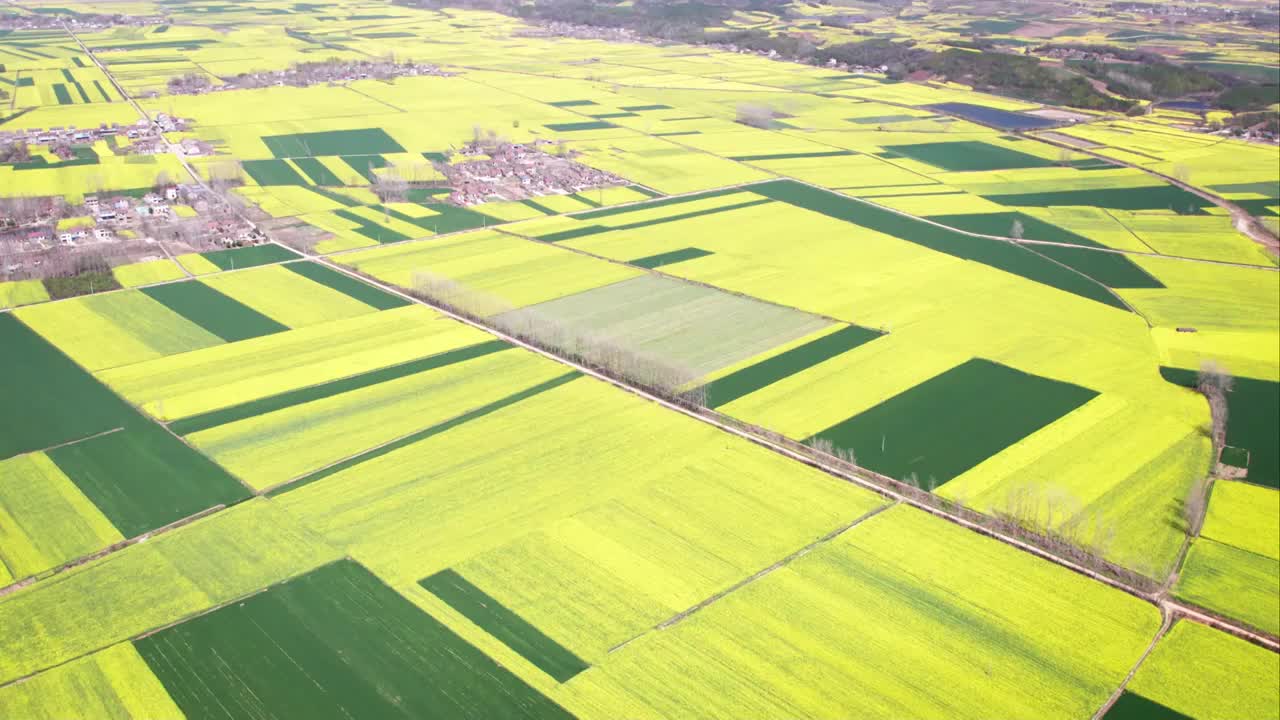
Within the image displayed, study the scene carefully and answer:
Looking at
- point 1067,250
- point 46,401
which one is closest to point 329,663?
point 46,401

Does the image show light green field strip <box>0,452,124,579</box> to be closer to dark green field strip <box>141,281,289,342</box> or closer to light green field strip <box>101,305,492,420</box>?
light green field strip <box>101,305,492,420</box>

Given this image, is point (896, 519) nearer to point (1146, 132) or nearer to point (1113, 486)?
point (1113, 486)

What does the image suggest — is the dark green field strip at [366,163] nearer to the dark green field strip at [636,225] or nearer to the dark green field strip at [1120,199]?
the dark green field strip at [636,225]

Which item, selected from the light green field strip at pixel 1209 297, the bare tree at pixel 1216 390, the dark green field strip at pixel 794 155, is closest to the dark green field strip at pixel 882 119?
the dark green field strip at pixel 794 155

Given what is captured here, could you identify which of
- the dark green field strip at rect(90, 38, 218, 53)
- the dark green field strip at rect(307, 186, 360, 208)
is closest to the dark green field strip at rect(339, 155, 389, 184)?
the dark green field strip at rect(307, 186, 360, 208)

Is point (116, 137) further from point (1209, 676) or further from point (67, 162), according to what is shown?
point (1209, 676)

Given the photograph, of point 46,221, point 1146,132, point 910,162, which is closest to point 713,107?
point 910,162
